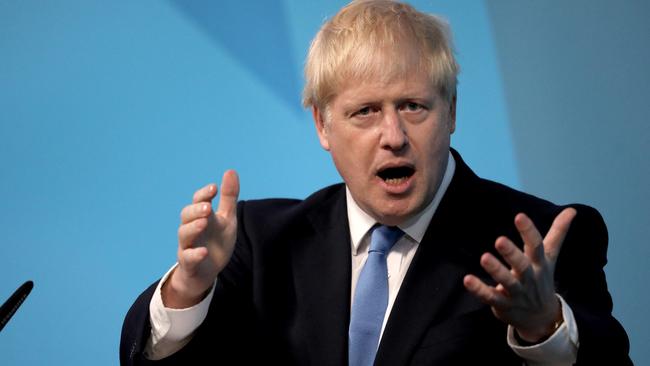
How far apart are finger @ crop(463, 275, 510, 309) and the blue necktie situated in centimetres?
31

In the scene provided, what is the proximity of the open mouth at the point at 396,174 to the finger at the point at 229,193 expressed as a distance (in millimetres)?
266

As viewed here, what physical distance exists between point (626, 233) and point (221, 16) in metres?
1.11

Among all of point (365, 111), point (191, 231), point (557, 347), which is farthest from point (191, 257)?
point (557, 347)

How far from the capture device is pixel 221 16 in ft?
6.77

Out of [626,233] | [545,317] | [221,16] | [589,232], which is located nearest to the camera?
[545,317]

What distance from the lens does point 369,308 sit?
51.5 inches

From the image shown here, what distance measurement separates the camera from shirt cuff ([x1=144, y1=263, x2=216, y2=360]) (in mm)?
1220

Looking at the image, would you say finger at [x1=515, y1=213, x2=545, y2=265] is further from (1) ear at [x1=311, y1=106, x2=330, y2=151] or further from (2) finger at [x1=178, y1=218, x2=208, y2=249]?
(1) ear at [x1=311, y1=106, x2=330, y2=151]

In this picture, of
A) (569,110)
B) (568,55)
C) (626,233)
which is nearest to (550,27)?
(568,55)

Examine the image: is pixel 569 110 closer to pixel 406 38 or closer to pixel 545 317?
pixel 406 38

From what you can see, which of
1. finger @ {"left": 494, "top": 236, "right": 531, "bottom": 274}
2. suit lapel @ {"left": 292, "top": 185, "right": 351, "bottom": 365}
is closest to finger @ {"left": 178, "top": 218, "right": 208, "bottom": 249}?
suit lapel @ {"left": 292, "top": 185, "right": 351, "bottom": 365}

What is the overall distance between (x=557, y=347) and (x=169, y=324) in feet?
1.82

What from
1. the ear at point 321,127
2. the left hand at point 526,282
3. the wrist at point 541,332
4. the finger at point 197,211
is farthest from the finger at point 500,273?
the ear at point 321,127

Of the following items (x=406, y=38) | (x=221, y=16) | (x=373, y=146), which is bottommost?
(x=373, y=146)
